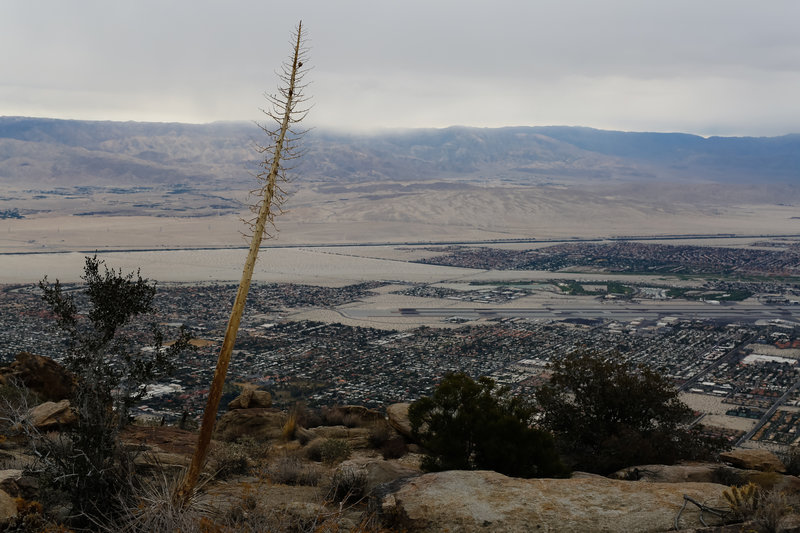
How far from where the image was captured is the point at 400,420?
1834 centimetres

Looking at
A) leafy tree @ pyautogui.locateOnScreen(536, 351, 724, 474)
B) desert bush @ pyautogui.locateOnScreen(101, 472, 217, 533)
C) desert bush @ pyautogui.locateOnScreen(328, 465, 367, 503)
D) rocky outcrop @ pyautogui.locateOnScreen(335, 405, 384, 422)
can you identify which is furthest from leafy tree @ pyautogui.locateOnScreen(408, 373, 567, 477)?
rocky outcrop @ pyautogui.locateOnScreen(335, 405, 384, 422)

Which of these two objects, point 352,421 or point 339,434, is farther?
point 352,421

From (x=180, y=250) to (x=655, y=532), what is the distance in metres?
98.8

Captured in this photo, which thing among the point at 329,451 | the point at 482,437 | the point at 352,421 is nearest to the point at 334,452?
the point at 329,451

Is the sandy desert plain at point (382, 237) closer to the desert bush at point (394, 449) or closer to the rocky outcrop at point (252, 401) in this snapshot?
the desert bush at point (394, 449)

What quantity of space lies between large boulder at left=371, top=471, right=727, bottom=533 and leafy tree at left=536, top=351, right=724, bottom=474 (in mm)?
6027

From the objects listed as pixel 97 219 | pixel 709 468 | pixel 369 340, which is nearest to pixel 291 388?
pixel 369 340

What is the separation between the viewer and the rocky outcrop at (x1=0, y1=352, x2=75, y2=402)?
1902 cm

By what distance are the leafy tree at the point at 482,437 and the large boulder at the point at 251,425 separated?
18.1ft

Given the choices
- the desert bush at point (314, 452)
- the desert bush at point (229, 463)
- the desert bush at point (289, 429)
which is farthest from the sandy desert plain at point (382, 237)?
the desert bush at point (229, 463)

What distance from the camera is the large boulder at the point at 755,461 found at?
563 inches

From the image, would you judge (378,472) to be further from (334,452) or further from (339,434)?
(339,434)

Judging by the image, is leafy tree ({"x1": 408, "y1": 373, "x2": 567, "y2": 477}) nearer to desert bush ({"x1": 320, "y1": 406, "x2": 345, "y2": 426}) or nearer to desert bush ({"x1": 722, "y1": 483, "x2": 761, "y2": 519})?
desert bush ({"x1": 722, "y1": 483, "x2": 761, "y2": 519})

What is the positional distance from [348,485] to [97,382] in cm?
Answer: 387
